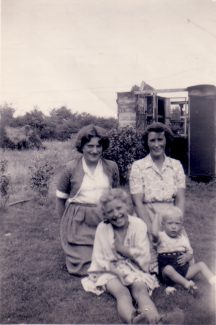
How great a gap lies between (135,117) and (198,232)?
19.6 feet

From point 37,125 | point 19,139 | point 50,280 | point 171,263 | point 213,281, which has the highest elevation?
point 37,125

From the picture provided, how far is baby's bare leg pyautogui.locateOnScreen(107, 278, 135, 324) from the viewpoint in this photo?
280 centimetres

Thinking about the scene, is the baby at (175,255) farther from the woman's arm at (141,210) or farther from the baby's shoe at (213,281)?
the woman's arm at (141,210)

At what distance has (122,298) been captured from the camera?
2.97 meters

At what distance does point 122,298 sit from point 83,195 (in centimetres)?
125

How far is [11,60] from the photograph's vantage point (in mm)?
4766

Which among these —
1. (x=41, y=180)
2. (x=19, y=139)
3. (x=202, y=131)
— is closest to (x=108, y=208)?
(x=41, y=180)

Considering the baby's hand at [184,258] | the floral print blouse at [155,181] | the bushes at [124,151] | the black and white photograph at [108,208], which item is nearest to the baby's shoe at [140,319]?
the black and white photograph at [108,208]

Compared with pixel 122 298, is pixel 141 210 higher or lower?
higher

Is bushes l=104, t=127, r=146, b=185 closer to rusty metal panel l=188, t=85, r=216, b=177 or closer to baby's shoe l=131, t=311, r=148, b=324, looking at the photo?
rusty metal panel l=188, t=85, r=216, b=177

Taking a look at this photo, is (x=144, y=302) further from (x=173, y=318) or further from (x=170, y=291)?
(x=170, y=291)

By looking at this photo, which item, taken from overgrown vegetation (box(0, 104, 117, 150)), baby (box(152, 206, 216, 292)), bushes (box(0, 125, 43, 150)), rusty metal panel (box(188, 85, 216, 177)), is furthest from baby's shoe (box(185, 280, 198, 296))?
bushes (box(0, 125, 43, 150))

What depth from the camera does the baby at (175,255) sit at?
3407 millimetres

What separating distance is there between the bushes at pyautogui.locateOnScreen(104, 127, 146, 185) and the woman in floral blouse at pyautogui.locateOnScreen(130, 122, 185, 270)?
4548mm
